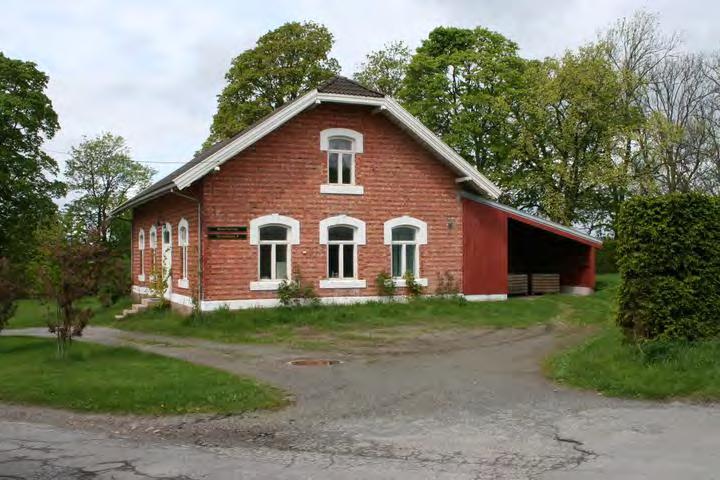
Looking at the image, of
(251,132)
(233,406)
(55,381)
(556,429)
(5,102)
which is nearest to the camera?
(556,429)

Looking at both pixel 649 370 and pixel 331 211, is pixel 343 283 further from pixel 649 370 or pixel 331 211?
pixel 649 370

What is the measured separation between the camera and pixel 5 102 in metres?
35.0

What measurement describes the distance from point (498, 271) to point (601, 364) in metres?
12.7

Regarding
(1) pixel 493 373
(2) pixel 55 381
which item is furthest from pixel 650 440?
(2) pixel 55 381

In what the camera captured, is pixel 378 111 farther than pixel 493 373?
Yes

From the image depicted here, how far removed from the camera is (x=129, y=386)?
10.5 m

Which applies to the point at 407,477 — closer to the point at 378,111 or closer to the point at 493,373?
the point at 493,373

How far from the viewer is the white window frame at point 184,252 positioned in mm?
21250

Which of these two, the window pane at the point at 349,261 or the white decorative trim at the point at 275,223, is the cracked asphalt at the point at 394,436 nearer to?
the white decorative trim at the point at 275,223

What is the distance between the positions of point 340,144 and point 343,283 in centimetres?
426

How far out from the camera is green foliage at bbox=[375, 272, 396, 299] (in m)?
21.9

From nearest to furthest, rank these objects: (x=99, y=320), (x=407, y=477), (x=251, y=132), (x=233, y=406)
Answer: (x=407, y=477) → (x=233, y=406) → (x=251, y=132) → (x=99, y=320)

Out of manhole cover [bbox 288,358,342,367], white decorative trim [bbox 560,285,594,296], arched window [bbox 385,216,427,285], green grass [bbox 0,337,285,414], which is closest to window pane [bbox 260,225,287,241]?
arched window [bbox 385,216,427,285]

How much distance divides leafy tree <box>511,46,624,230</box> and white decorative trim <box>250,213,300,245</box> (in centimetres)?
1838
